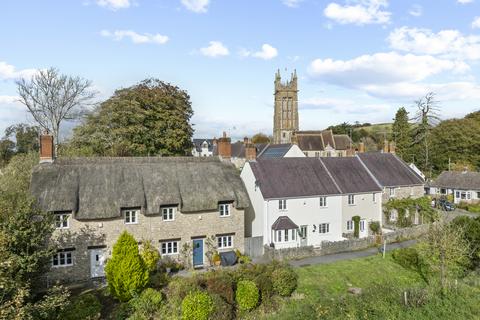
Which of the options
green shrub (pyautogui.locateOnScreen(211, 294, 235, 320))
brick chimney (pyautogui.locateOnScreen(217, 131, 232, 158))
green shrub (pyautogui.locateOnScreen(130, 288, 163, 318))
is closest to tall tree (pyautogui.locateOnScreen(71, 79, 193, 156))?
brick chimney (pyautogui.locateOnScreen(217, 131, 232, 158))

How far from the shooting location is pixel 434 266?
22781 millimetres

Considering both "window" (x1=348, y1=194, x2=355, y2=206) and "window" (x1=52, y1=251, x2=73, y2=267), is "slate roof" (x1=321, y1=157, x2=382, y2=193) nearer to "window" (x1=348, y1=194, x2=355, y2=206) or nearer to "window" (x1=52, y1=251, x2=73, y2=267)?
"window" (x1=348, y1=194, x2=355, y2=206)

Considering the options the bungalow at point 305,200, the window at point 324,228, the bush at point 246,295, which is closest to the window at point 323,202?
the bungalow at point 305,200

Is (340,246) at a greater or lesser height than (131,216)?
lesser

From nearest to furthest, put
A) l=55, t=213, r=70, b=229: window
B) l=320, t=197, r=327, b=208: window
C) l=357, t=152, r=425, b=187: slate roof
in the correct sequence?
1. l=55, t=213, r=70, b=229: window
2. l=320, t=197, r=327, b=208: window
3. l=357, t=152, r=425, b=187: slate roof

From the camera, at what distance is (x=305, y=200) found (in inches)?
1219

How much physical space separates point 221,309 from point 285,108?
7419 cm

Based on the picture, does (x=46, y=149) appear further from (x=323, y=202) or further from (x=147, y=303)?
(x=323, y=202)

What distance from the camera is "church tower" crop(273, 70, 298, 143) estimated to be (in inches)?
3497

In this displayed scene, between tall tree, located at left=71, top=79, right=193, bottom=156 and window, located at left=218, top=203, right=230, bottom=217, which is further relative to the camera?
tall tree, located at left=71, top=79, right=193, bottom=156

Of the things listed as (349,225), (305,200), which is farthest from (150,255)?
(349,225)

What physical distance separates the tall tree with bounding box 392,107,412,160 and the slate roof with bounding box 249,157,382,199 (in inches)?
1668

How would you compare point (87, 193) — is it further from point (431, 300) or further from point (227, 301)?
point (431, 300)

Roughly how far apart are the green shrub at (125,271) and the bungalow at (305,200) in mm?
12257
